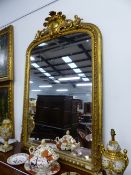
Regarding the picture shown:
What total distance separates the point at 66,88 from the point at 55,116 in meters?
0.26

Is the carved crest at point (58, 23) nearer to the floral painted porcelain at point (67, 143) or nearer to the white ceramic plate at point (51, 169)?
the floral painted porcelain at point (67, 143)

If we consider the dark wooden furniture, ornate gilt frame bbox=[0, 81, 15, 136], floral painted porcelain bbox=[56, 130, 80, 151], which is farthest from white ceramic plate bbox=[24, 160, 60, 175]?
ornate gilt frame bbox=[0, 81, 15, 136]

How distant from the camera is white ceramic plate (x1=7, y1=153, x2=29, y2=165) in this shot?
141 centimetres

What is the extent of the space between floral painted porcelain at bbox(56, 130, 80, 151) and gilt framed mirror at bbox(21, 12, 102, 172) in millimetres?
25

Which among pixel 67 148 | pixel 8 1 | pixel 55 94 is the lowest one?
pixel 67 148

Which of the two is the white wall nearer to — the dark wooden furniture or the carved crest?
the carved crest

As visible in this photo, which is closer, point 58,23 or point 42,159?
point 42,159

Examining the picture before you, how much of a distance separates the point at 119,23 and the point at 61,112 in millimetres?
812

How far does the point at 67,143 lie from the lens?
1.42 m

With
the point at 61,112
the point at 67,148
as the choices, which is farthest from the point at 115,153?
the point at 61,112

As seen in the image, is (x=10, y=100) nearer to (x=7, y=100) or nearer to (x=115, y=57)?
(x=7, y=100)

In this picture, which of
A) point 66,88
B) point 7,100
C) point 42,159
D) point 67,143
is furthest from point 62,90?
point 7,100

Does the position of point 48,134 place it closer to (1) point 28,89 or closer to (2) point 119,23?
(1) point 28,89

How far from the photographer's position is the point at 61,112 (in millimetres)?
1524
